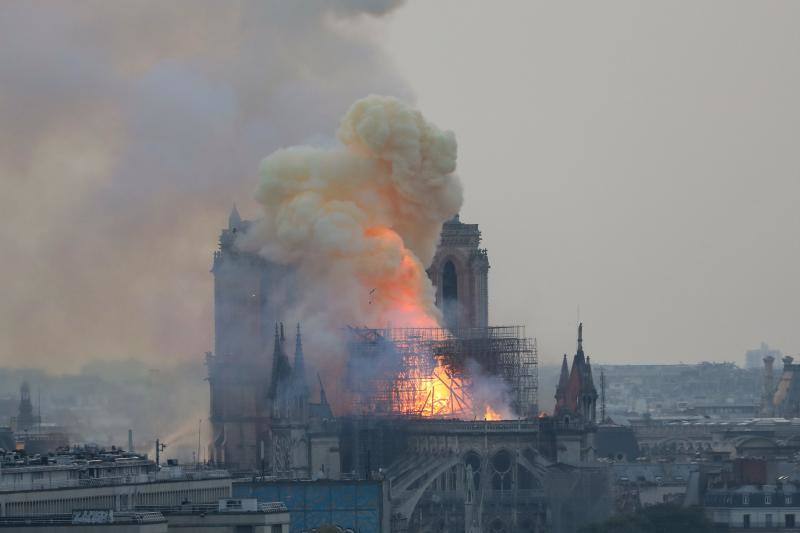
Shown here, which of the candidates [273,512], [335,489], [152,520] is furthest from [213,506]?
[335,489]

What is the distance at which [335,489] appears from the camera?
177m

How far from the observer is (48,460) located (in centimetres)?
16075

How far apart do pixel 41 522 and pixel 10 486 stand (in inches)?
595

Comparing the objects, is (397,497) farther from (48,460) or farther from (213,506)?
(213,506)

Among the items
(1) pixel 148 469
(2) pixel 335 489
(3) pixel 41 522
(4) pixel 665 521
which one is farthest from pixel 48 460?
(4) pixel 665 521

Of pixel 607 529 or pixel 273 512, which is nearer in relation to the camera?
pixel 273 512

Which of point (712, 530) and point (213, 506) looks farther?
point (712, 530)

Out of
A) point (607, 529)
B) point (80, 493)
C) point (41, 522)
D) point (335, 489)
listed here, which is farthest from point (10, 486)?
point (607, 529)

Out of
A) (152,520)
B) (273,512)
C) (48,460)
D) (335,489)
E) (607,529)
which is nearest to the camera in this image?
(152,520)

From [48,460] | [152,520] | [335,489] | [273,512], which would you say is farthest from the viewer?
[335,489]

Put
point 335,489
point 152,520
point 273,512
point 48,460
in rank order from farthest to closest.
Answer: point 335,489, point 48,460, point 273,512, point 152,520

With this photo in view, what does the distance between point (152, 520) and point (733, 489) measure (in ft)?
251

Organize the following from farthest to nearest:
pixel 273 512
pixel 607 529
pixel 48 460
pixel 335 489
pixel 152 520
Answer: pixel 607 529 → pixel 335 489 → pixel 48 460 → pixel 273 512 → pixel 152 520

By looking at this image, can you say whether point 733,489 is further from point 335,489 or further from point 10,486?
point 10,486
